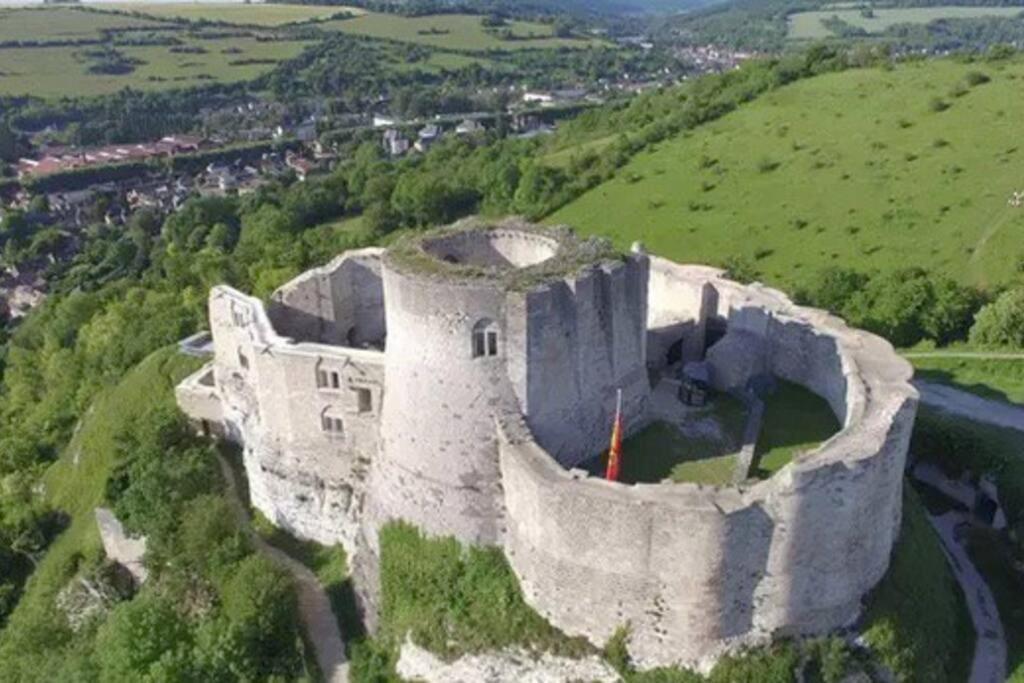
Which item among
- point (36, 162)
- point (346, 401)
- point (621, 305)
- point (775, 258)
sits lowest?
point (36, 162)

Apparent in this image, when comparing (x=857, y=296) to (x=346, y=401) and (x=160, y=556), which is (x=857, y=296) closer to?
(x=346, y=401)

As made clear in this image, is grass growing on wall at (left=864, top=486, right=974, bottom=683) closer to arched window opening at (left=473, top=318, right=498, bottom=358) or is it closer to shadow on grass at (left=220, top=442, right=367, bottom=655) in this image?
arched window opening at (left=473, top=318, right=498, bottom=358)

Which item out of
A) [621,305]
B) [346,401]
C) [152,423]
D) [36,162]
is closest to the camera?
[621,305]

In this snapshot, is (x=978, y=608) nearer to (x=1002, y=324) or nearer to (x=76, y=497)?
(x=1002, y=324)

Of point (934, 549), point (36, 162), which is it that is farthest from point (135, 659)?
point (36, 162)

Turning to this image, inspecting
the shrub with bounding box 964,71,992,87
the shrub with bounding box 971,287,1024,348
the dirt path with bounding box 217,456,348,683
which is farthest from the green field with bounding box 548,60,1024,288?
the dirt path with bounding box 217,456,348,683
